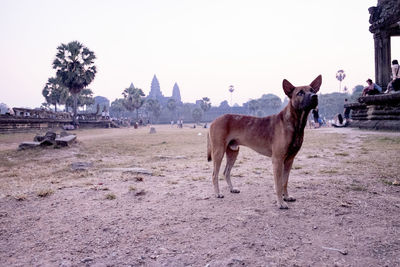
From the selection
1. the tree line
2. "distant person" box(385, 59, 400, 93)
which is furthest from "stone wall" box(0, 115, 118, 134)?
"distant person" box(385, 59, 400, 93)

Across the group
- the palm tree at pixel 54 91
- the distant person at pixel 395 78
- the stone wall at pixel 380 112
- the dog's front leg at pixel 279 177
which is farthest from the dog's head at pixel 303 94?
the palm tree at pixel 54 91

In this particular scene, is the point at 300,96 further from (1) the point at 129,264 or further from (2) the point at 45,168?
(2) the point at 45,168

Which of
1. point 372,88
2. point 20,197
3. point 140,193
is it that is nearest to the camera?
point 20,197

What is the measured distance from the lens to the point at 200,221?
285cm

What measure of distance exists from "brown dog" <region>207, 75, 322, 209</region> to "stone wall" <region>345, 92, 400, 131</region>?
392 inches

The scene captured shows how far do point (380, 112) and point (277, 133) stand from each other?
37.8 feet

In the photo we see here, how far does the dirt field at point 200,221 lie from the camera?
2.09 metres

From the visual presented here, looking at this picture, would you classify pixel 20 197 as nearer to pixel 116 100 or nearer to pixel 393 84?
pixel 393 84

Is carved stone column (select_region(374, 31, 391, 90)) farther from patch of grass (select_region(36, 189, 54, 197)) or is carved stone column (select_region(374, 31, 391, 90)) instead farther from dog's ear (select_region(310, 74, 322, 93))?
patch of grass (select_region(36, 189, 54, 197))

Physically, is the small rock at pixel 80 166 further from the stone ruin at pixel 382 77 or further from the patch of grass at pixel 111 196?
the stone ruin at pixel 382 77

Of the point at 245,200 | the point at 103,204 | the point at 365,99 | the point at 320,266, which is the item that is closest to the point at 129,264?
the point at 320,266

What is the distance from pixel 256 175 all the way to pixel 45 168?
17.9ft

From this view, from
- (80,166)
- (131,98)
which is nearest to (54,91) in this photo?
(131,98)

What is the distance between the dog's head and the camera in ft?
9.95
